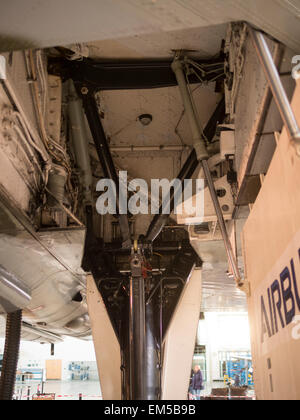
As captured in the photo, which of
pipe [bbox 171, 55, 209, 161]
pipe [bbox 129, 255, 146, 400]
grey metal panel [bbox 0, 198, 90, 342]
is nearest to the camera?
pipe [bbox 171, 55, 209, 161]

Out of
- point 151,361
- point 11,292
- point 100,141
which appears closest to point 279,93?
point 100,141

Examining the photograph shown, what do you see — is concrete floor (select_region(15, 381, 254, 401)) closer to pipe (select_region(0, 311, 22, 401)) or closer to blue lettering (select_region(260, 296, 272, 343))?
pipe (select_region(0, 311, 22, 401))

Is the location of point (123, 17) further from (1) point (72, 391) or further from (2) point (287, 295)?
(1) point (72, 391)

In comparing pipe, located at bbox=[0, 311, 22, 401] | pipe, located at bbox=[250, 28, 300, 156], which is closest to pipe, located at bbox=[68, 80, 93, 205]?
pipe, located at bbox=[0, 311, 22, 401]

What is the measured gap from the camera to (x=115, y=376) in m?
4.30

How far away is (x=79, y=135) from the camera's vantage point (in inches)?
149

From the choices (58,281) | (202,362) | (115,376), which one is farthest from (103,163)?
(202,362)

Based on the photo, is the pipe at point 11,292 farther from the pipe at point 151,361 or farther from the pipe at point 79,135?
the pipe at point 151,361

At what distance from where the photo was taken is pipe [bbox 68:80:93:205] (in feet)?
12.0

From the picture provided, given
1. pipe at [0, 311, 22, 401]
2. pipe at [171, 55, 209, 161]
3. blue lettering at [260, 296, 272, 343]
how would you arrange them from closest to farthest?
1. blue lettering at [260, 296, 272, 343]
2. pipe at [171, 55, 209, 161]
3. pipe at [0, 311, 22, 401]

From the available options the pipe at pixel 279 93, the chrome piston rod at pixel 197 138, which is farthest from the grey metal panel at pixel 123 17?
the chrome piston rod at pixel 197 138

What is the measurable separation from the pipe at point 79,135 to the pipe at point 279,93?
2.66 m

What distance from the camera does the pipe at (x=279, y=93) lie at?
0.98 m

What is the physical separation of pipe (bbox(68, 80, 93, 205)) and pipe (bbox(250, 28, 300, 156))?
105 inches
